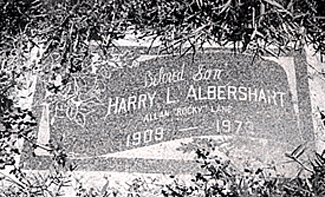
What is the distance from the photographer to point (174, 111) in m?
2.35

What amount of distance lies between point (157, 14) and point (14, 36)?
72cm

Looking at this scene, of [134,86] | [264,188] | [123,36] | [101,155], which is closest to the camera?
[264,188]

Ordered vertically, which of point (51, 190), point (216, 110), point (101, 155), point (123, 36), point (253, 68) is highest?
point (123, 36)

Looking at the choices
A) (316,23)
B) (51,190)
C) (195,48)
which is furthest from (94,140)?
(316,23)

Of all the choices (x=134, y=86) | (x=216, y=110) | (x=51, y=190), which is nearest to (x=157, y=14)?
(x=134, y=86)

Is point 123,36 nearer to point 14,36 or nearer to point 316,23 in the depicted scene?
point 14,36

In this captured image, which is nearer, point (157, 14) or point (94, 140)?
point (94, 140)

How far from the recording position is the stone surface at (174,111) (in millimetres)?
2219

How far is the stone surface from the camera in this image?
7.28 feet

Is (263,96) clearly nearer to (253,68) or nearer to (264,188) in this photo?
(253,68)

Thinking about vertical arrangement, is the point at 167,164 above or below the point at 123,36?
below

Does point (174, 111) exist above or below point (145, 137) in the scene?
above

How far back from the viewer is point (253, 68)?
2467mm

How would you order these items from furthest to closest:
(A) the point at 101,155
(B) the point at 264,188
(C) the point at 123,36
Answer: (C) the point at 123,36 → (A) the point at 101,155 → (B) the point at 264,188
